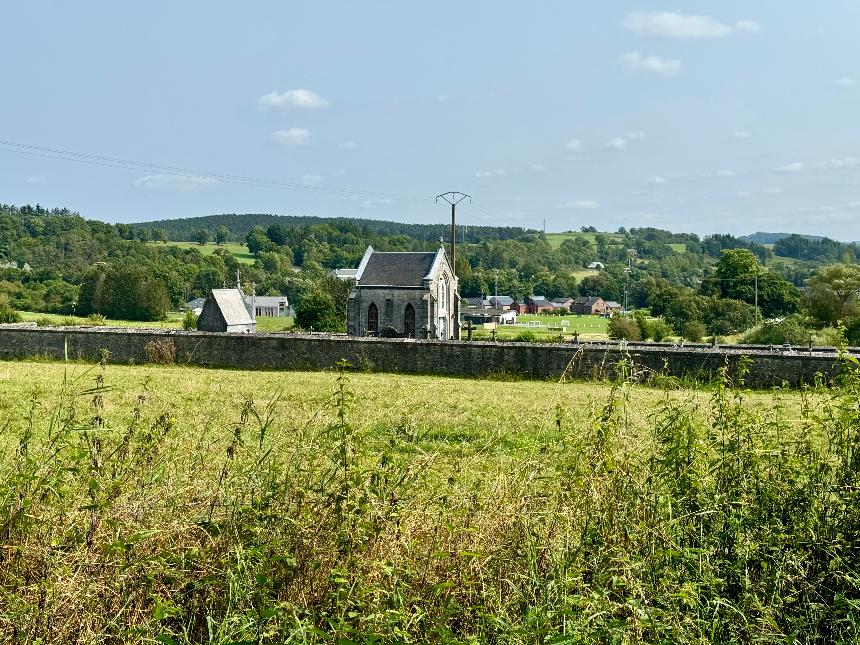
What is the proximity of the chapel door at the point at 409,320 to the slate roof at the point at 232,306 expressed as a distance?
33.2ft

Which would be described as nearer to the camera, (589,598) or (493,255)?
(589,598)

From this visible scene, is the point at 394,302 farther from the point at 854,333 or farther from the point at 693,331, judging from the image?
the point at 854,333

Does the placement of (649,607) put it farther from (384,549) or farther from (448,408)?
(448,408)

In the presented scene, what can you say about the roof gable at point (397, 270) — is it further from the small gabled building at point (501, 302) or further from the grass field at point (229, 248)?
the grass field at point (229, 248)

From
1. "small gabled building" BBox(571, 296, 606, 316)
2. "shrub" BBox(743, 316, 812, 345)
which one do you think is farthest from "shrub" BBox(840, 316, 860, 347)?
"small gabled building" BBox(571, 296, 606, 316)

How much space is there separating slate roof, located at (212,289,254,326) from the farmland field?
143 feet

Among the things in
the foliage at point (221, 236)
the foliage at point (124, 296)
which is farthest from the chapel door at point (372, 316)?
the foliage at point (221, 236)

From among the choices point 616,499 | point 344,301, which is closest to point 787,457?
point 616,499

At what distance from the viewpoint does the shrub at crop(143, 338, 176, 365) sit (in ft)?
88.8

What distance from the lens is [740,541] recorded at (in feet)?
14.4

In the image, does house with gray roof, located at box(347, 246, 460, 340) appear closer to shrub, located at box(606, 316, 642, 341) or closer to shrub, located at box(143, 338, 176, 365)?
shrub, located at box(606, 316, 642, 341)

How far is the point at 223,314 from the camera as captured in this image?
47.6 meters

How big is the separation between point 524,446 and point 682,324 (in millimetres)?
54253

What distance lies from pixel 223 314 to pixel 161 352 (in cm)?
2077
